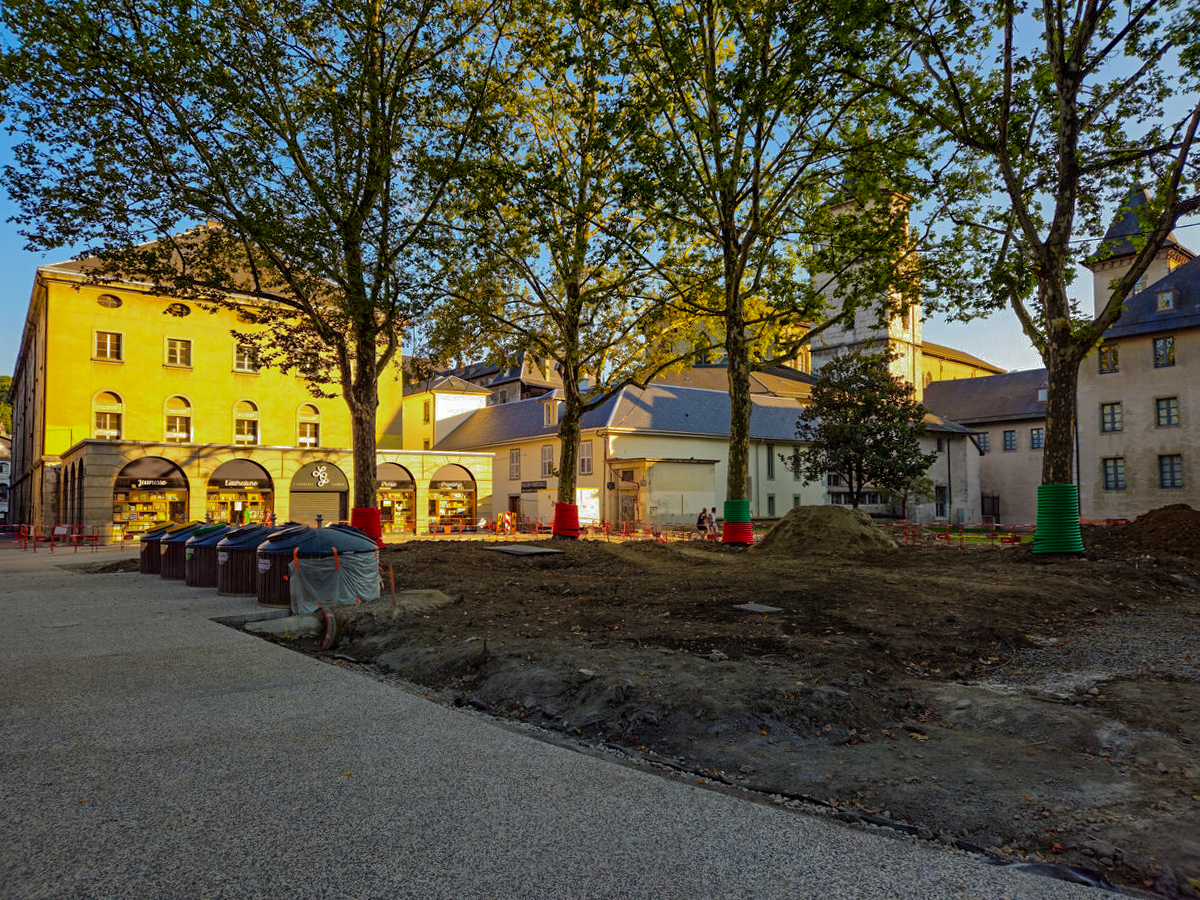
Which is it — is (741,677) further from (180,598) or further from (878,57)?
(878,57)

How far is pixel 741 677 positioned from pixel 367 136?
645 inches

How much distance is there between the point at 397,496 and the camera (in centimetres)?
4622

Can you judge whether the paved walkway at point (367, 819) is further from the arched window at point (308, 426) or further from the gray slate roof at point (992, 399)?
the gray slate roof at point (992, 399)

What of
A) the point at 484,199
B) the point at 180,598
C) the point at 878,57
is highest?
the point at 878,57

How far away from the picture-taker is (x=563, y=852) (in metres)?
3.88

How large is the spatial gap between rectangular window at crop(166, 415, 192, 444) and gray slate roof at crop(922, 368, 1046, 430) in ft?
168

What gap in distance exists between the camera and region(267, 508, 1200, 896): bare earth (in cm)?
442

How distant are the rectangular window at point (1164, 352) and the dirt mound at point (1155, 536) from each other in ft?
107

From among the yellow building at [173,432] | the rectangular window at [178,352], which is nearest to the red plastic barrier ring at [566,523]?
the yellow building at [173,432]

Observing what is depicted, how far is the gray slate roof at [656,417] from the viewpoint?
154 ft

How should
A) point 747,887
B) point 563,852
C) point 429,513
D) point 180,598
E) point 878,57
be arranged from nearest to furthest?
point 747,887
point 563,852
point 180,598
point 878,57
point 429,513

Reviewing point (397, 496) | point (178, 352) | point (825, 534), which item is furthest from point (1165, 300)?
point (178, 352)

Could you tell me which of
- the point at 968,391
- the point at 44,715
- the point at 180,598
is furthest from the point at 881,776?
the point at 968,391

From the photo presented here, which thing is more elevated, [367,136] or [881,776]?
[367,136]
